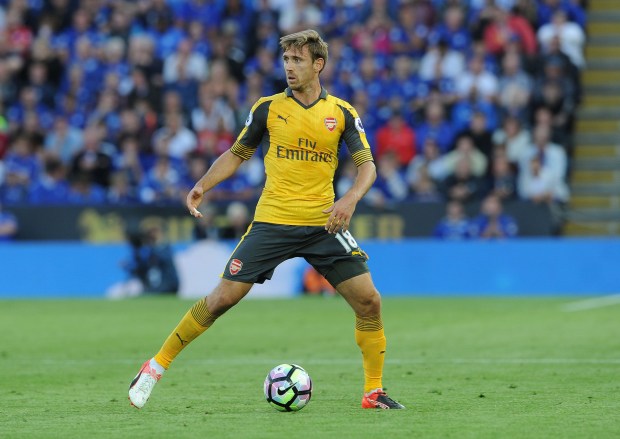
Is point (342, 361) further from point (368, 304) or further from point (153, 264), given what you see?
point (153, 264)

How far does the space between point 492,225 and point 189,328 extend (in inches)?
492

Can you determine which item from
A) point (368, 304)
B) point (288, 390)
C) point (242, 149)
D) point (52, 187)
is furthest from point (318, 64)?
point (52, 187)

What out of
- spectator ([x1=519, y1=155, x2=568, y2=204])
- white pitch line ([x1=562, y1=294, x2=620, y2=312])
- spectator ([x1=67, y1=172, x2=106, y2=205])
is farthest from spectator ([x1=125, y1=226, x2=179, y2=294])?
white pitch line ([x1=562, y1=294, x2=620, y2=312])

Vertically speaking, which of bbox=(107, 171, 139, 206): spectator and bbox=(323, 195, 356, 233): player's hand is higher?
bbox=(107, 171, 139, 206): spectator

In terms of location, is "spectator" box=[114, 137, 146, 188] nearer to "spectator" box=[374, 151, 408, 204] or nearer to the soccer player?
"spectator" box=[374, 151, 408, 204]

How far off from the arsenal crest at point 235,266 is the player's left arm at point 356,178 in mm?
627

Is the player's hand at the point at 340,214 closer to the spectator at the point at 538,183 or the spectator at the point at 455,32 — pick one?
the spectator at the point at 538,183

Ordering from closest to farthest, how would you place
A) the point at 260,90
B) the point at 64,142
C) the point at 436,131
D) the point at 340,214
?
the point at 340,214 → the point at 436,131 → the point at 260,90 → the point at 64,142

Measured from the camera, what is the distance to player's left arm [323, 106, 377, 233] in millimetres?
8156

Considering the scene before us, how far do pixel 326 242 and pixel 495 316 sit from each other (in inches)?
335

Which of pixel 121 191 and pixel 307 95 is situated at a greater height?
pixel 121 191

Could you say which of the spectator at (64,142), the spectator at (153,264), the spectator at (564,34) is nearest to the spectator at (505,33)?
the spectator at (564,34)

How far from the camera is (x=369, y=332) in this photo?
8602mm

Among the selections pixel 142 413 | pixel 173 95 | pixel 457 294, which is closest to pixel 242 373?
pixel 142 413
